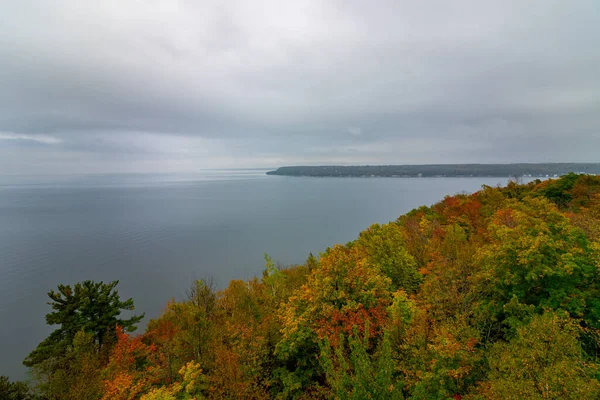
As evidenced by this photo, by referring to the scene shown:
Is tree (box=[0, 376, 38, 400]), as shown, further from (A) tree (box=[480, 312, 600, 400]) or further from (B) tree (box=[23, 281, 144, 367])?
(A) tree (box=[480, 312, 600, 400])

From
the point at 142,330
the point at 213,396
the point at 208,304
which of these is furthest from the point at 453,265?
the point at 142,330

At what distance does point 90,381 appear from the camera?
14688 mm

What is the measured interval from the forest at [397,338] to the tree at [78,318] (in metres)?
0.10

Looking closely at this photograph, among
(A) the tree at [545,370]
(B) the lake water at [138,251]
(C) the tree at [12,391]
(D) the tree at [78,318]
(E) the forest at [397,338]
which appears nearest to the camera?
(A) the tree at [545,370]

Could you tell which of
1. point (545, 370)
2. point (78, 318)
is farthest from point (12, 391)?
point (545, 370)

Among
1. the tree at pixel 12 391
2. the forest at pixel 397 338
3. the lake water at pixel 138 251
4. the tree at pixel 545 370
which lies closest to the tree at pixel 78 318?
the forest at pixel 397 338

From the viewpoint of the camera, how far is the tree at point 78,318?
19964 mm

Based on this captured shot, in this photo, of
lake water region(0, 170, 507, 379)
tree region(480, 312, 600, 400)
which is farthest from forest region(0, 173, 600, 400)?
lake water region(0, 170, 507, 379)

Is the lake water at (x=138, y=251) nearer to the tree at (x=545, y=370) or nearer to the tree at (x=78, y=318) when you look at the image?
the tree at (x=78, y=318)

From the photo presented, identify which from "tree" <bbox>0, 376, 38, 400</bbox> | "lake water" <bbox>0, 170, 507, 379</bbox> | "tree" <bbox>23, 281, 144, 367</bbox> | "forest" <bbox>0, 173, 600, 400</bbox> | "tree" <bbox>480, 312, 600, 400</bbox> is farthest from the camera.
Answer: "lake water" <bbox>0, 170, 507, 379</bbox>

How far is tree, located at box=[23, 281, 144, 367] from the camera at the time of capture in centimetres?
1996

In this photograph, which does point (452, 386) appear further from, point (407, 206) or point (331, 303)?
point (407, 206)

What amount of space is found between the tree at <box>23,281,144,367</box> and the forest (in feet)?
0.34

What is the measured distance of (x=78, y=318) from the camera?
21266mm
